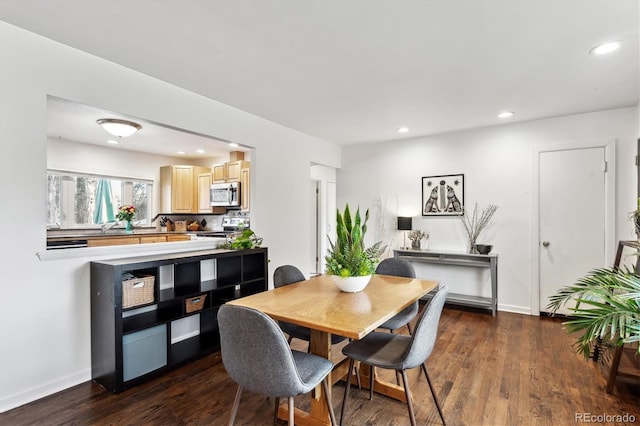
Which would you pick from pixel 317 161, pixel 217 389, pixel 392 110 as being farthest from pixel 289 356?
pixel 317 161

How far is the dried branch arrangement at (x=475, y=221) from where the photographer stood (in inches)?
174

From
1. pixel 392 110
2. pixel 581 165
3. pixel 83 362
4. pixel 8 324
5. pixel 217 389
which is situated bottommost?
pixel 217 389

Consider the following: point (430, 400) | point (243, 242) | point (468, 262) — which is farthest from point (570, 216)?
point (243, 242)

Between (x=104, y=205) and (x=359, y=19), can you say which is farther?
(x=104, y=205)

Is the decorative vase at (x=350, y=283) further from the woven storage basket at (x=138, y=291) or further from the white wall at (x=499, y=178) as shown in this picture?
the white wall at (x=499, y=178)

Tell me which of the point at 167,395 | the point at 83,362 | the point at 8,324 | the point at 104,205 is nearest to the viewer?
the point at 8,324

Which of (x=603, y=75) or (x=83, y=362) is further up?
(x=603, y=75)

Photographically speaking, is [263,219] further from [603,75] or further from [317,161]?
[603,75]

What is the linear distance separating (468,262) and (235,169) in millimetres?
4001

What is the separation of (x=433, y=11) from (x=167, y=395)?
3.04 m

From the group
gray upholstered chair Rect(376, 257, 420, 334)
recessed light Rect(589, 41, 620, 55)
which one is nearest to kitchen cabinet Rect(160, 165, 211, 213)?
gray upholstered chair Rect(376, 257, 420, 334)

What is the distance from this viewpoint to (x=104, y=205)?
5.73m

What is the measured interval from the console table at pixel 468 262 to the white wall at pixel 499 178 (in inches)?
8.5

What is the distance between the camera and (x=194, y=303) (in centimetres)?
298
